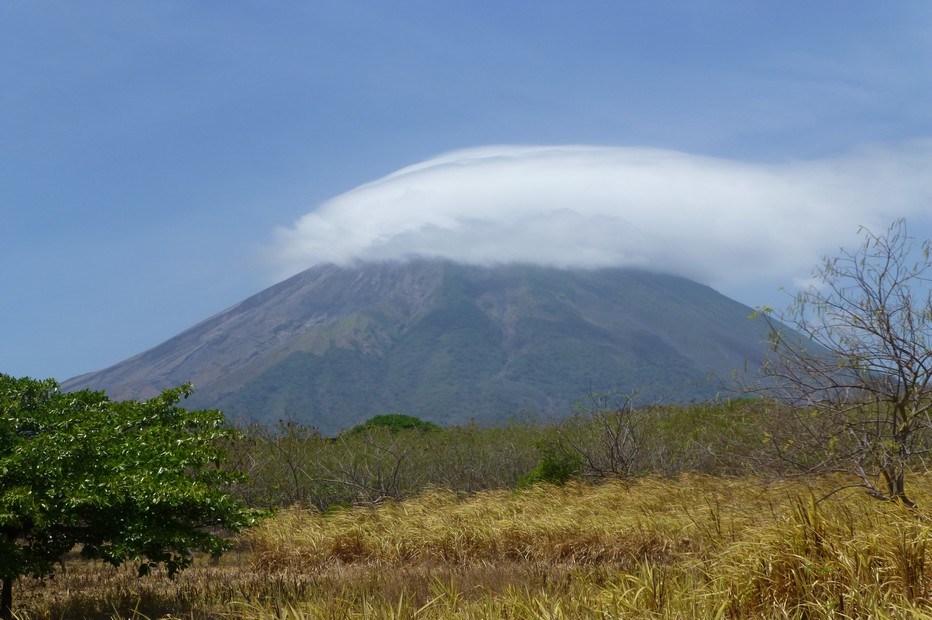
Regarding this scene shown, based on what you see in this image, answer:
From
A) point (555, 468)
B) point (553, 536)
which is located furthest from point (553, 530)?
point (555, 468)

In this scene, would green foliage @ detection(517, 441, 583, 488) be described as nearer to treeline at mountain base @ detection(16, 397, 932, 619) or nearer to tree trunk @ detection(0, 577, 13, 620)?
treeline at mountain base @ detection(16, 397, 932, 619)

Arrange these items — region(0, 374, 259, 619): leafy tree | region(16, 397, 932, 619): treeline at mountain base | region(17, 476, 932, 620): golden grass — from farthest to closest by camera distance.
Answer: region(0, 374, 259, 619): leafy tree
region(16, 397, 932, 619): treeline at mountain base
region(17, 476, 932, 620): golden grass

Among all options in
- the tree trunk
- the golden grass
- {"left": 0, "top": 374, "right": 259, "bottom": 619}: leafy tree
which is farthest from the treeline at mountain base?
{"left": 0, "top": 374, "right": 259, "bottom": 619}: leafy tree

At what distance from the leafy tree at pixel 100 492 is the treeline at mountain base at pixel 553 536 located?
0.91 m

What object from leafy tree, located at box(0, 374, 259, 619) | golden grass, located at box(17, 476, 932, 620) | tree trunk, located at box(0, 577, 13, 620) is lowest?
golden grass, located at box(17, 476, 932, 620)

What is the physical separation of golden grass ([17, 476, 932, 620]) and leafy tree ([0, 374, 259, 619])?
0.79m

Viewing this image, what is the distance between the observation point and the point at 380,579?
10.4m

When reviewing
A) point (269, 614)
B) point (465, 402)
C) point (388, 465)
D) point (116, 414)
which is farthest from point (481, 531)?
point (465, 402)

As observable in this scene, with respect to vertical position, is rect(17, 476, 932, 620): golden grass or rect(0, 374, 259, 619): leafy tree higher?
rect(0, 374, 259, 619): leafy tree

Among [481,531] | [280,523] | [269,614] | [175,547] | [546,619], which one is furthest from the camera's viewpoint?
[280,523]

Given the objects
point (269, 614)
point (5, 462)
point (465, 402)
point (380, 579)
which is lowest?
point (465, 402)

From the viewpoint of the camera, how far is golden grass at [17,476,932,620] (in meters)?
6.87

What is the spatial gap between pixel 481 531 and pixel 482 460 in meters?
11.0

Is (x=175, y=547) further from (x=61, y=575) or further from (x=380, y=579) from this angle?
(x=61, y=575)
